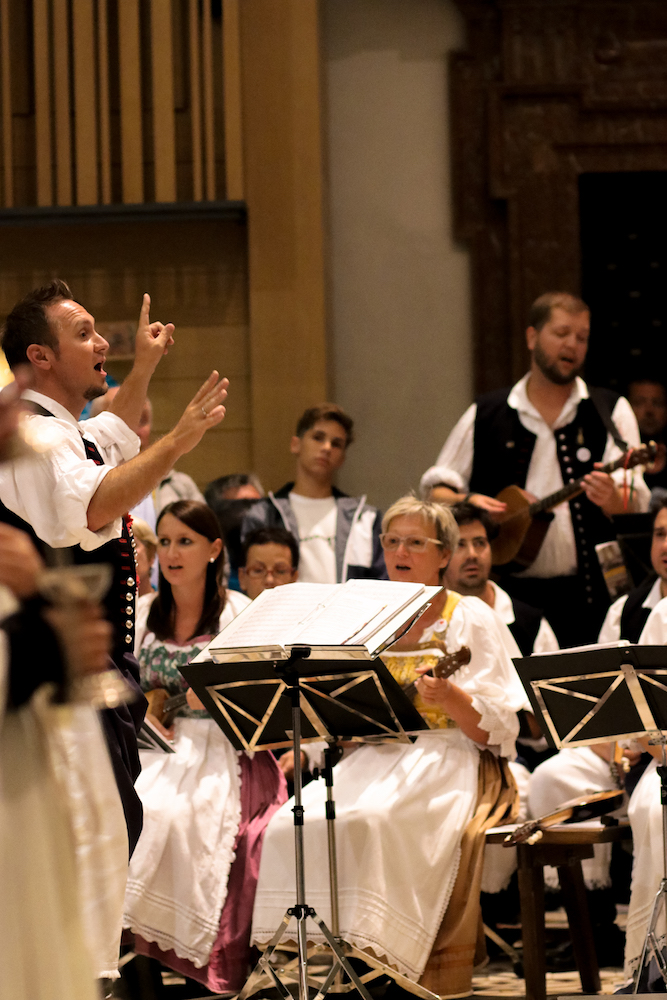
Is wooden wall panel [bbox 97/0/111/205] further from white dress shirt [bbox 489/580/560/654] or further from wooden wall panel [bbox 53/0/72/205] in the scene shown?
white dress shirt [bbox 489/580/560/654]

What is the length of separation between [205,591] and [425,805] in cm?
111

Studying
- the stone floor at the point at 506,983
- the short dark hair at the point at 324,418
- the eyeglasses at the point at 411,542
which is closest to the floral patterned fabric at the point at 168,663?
the eyeglasses at the point at 411,542

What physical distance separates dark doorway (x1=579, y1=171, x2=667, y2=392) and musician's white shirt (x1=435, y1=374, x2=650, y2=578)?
1.82 meters

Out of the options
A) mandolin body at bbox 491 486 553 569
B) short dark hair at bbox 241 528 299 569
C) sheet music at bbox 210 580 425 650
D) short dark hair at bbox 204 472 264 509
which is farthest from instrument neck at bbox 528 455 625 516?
sheet music at bbox 210 580 425 650

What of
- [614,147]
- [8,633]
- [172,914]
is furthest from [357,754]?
[614,147]

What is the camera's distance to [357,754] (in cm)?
456

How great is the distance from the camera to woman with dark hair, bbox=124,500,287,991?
427cm

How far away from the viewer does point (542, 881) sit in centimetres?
415

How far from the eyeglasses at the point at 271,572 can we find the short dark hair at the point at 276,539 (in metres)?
0.05

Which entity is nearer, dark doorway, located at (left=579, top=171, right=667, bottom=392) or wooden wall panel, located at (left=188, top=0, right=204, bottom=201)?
wooden wall panel, located at (left=188, top=0, right=204, bottom=201)

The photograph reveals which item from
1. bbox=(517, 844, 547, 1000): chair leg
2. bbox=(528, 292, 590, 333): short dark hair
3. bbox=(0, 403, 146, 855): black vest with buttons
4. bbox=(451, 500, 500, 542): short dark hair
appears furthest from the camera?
bbox=(528, 292, 590, 333): short dark hair

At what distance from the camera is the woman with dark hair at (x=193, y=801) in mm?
4266

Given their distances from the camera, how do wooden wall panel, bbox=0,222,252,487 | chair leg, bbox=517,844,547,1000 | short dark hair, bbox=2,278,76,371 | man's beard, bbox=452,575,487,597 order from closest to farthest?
short dark hair, bbox=2,278,76,371
chair leg, bbox=517,844,547,1000
man's beard, bbox=452,575,487,597
wooden wall panel, bbox=0,222,252,487

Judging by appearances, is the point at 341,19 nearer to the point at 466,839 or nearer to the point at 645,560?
the point at 645,560
